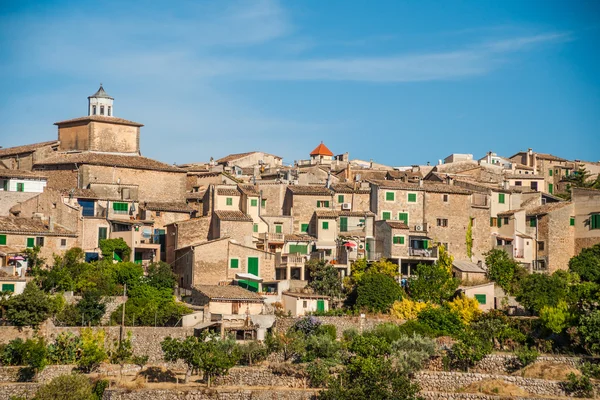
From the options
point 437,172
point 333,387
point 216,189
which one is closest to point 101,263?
point 216,189

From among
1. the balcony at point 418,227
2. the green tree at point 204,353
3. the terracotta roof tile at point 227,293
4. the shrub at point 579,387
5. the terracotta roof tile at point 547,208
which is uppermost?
the terracotta roof tile at point 547,208

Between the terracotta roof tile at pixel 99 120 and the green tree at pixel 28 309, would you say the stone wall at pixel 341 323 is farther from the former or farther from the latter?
the terracotta roof tile at pixel 99 120

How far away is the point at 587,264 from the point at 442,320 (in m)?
11.7

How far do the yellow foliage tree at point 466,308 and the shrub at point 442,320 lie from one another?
0.78 m

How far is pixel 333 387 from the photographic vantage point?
45219mm

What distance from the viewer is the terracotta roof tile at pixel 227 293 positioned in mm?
54219

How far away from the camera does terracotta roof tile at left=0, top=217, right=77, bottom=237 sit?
5772cm

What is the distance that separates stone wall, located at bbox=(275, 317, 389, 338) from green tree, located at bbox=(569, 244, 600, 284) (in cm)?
1278

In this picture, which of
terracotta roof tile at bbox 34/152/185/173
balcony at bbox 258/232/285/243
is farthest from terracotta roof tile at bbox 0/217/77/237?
balcony at bbox 258/232/285/243

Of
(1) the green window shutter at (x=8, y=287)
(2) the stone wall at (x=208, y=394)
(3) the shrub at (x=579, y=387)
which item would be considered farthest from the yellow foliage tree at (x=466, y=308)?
(1) the green window shutter at (x=8, y=287)

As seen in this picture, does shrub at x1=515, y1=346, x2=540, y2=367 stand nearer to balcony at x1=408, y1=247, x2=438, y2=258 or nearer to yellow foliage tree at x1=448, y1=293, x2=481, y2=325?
yellow foliage tree at x1=448, y1=293, x2=481, y2=325

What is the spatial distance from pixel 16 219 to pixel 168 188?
40.1 ft

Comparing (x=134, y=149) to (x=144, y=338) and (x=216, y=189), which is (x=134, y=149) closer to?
(x=216, y=189)

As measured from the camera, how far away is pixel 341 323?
5388 cm
